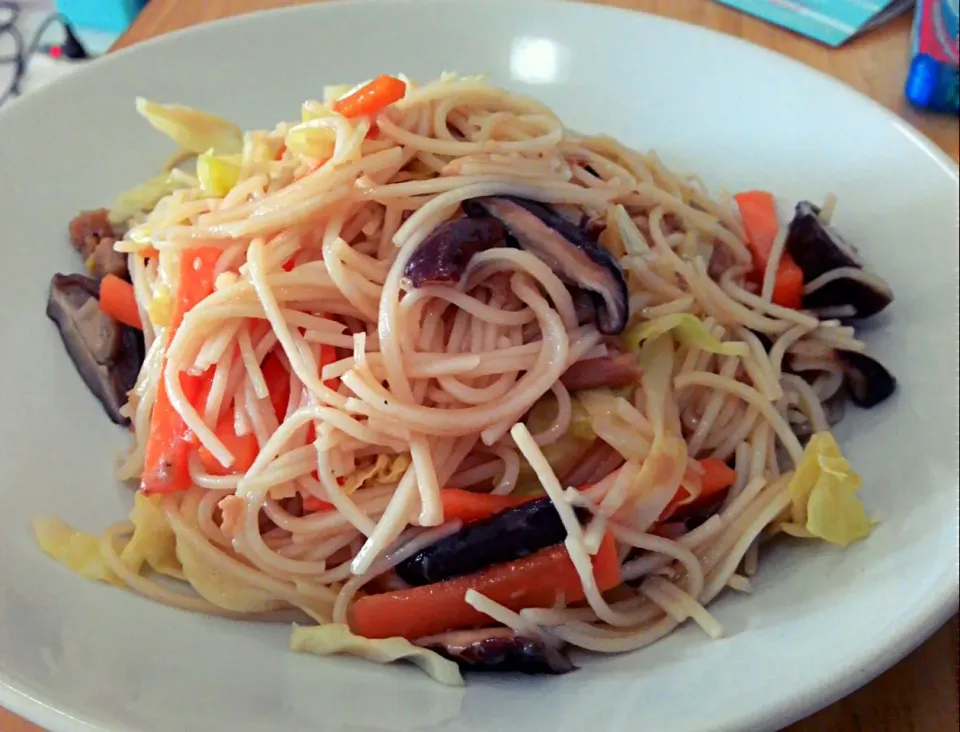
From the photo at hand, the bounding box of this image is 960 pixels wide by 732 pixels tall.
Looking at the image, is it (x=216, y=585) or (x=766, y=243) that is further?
(x=766, y=243)

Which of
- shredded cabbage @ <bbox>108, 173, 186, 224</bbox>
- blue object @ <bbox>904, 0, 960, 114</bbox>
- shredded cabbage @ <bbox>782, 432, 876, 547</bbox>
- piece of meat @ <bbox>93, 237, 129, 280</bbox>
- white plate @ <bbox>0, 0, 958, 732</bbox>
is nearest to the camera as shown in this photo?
white plate @ <bbox>0, 0, 958, 732</bbox>

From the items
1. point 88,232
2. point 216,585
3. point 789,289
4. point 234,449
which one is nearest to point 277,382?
point 234,449

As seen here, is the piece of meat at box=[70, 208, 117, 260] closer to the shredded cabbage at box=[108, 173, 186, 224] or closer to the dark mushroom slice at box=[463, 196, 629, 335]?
the shredded cabbage at box=[108, 173, 186, 224]

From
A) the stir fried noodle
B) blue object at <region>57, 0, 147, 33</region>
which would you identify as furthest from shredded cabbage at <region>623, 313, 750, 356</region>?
blue object at <region>57, 0, 147, 33</region>

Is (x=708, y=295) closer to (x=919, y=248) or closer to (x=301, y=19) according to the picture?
(x=919, y=248)

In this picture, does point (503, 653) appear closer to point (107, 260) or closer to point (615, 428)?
point (615, 428)

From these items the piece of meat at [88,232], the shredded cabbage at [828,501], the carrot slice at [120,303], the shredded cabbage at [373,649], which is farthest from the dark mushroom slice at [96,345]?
the shredded cabbage at [828,501]

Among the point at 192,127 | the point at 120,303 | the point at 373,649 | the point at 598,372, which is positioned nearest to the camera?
the point at 373,649
